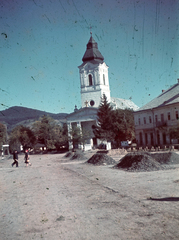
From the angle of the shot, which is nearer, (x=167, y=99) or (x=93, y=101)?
(x=167, y=99)

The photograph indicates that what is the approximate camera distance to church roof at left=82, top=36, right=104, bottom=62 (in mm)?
79938

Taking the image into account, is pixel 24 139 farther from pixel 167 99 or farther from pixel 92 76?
pixel 167 99

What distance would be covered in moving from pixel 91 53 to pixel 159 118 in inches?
1425

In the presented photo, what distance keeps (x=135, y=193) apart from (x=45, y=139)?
59.1 m

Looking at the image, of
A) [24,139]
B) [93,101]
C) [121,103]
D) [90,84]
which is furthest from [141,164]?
[121,103]

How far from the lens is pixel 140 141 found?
191 ft

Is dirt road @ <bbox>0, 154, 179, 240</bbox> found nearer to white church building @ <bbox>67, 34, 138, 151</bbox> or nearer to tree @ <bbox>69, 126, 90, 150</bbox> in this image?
tree @ <bbox>69, 126, 90, 150</bbox>

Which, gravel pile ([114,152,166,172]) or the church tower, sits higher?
the church tower

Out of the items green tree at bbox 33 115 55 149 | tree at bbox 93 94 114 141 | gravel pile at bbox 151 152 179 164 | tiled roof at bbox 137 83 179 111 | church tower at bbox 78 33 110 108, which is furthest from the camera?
church tower at bbox 78 33 110 108

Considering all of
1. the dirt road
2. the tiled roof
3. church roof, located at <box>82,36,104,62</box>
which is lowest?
the dirt road

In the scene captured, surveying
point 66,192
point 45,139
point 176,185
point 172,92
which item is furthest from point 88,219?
point 45,139

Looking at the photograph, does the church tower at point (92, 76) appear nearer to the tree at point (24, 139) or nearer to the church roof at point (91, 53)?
the church roof at point (91, 53)

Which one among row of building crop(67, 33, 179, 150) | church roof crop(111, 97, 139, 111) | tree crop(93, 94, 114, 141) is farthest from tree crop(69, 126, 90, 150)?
church roof crop(111, 97, 139, 111)

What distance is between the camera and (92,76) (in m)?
80.2
